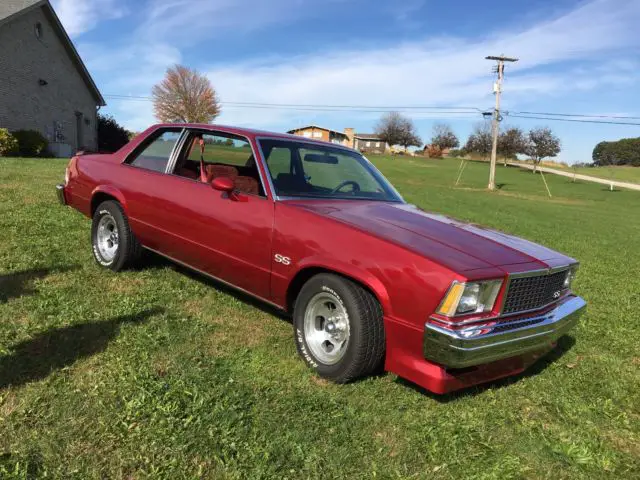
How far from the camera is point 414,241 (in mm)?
2961

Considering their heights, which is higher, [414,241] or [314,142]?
[314,142]

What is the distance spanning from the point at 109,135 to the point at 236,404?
32685mm

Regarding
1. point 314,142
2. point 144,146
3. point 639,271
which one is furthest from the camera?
point 639,271

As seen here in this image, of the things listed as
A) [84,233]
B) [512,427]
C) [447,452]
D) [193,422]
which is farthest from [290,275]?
[84,233]

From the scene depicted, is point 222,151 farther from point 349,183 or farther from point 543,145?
point 543,145

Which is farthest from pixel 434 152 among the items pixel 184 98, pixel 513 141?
pixel 184 98

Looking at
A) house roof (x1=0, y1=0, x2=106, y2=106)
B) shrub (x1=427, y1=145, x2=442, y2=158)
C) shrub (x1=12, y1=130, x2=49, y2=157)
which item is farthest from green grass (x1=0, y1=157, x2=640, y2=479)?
shrub (x1=427, y1=145, x2=442, y2=158)

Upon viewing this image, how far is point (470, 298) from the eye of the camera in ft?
8.89

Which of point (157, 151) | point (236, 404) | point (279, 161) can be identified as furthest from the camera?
point (157, 151)

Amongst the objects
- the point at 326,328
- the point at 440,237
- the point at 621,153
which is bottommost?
the point at 326,328

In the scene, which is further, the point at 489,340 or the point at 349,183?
the point at 349,183

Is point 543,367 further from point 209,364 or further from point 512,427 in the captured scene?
point 209,364

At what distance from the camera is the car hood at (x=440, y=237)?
285 centimetres

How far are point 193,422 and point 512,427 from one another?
5.95ft
